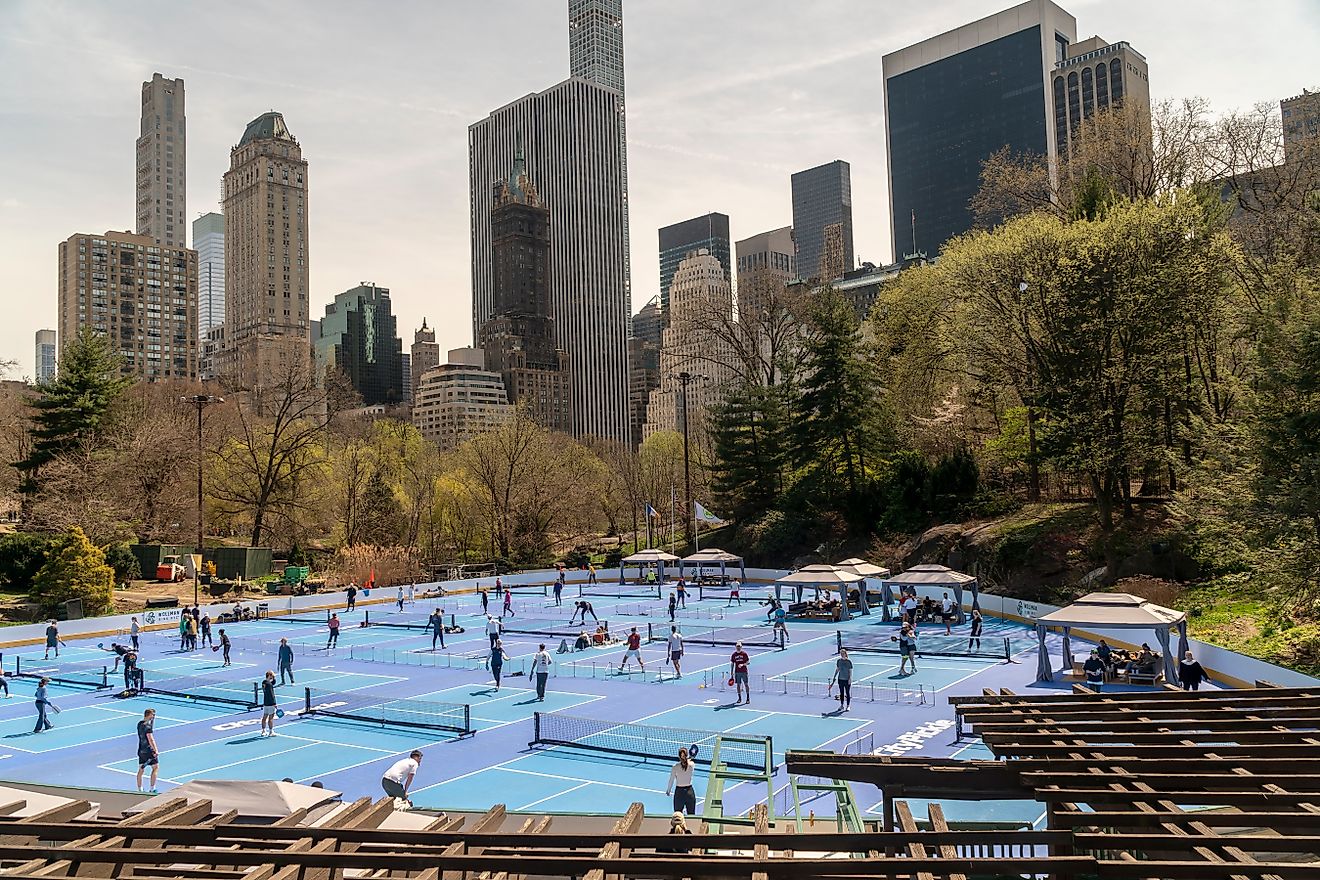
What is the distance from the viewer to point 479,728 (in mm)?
22156

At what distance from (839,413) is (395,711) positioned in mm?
44286

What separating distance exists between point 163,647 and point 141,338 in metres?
174

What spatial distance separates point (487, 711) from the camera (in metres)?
24.2

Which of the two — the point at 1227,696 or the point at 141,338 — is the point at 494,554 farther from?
the point at 141,338

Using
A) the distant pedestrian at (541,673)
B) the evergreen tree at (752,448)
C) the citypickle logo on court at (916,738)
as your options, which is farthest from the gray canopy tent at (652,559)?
the citypickle logo on court at (916,738)

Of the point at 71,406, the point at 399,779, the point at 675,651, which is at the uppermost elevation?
the point at 71,406

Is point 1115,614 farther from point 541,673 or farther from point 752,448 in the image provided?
point 752,448

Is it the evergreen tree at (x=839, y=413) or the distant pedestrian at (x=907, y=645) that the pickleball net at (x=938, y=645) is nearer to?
the distant pedestrian at (x=907, y=645)

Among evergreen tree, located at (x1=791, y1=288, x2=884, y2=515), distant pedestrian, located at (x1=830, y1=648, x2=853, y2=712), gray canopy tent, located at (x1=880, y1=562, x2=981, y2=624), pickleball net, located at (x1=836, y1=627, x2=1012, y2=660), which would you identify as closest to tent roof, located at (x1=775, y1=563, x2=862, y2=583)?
gray canopy tent, located at (x1=880, y1=562, x2=981, y2=624)

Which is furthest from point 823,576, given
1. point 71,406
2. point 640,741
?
point 71,406

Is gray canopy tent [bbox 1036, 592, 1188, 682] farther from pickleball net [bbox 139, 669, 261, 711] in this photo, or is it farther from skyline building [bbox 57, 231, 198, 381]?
skyline building [bbox 57, 231, 198, 381]

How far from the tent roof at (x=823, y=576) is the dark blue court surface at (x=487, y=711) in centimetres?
200

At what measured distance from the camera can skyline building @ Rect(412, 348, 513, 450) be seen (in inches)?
→ 7077

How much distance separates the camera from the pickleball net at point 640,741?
61.6ft
